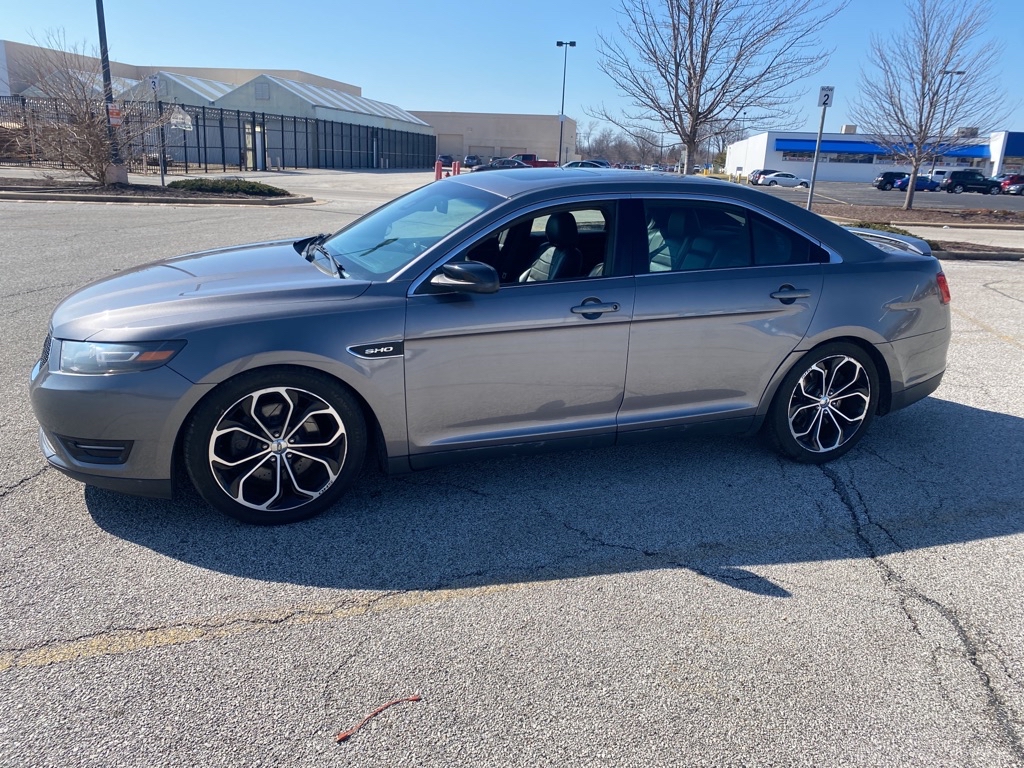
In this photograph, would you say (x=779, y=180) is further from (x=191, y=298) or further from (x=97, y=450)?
(x=97, y=450)

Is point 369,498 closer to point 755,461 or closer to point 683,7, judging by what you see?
point 755,461

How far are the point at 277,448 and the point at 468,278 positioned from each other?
1.18m

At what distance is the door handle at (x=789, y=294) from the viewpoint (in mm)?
4367

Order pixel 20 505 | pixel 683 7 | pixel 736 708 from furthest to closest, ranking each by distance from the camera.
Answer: pixel 683 7, pixel 20 505, pixel 736 708

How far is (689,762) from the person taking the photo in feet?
7.88

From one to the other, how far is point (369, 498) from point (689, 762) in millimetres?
2160

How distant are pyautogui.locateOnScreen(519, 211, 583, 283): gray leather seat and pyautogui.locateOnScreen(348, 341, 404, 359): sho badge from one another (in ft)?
2.64

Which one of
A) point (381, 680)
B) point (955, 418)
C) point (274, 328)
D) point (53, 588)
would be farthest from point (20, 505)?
point (955, 418)

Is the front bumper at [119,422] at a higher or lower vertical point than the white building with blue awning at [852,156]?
lower

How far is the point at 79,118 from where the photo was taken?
2172 centimetres

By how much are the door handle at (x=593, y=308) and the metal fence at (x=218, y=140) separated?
22537mm

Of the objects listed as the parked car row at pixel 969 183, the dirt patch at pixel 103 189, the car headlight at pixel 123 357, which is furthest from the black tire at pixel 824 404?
the parked car row at pixel 969 183

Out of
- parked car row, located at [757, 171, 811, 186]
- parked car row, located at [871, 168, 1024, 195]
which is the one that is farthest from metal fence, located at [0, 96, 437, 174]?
parked car row, located at [871, 168, 1024, 195]

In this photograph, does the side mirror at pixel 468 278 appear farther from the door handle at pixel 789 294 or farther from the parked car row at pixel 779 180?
the parked car row at pixel 779 180
